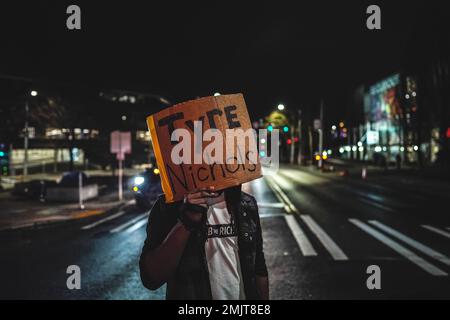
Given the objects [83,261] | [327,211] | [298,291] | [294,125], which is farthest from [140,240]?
[294,125]

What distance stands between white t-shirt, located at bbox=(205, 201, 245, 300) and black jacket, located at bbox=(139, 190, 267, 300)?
A: 0.09 ft

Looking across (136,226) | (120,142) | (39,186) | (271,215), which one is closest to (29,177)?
(39,186)

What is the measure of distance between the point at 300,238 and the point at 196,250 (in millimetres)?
9117

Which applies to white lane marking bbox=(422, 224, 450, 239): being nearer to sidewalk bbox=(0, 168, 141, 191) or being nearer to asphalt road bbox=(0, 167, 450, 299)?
asphalt road bbox=(0, 167, 450, 299)

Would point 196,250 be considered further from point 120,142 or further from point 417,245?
point 120,142

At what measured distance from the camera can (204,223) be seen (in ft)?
8.25

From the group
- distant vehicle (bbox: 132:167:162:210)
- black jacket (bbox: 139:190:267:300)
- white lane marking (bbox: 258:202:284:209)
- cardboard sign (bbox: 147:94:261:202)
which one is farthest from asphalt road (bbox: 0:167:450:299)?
cardboard sign (bbox: 147:94:261:202)

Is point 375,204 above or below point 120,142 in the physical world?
below

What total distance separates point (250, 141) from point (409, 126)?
1806 inches

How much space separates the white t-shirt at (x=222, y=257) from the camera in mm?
2535

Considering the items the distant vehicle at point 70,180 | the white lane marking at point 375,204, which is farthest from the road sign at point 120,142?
the white lane marking at point 375,204

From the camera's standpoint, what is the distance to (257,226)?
110 inches

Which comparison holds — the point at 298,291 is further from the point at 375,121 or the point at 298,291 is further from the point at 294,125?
the point at 375,121

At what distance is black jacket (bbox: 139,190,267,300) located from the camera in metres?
2.54
